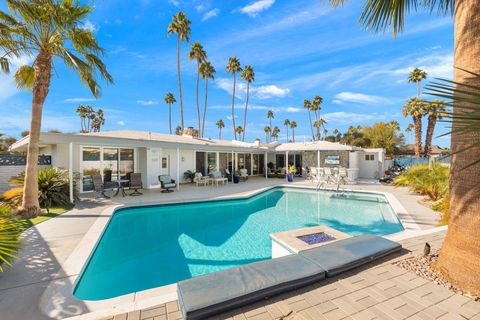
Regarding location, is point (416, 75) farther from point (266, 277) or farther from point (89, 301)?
point (89, 301)

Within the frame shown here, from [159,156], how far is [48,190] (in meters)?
6.57

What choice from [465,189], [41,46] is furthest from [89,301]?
[41,46]

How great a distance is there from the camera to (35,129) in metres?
7.77

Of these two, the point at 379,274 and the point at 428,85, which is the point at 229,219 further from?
the point at 428,85

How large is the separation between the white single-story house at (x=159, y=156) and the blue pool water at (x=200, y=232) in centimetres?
405

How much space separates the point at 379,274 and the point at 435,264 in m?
0.96

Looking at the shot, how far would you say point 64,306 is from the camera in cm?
324

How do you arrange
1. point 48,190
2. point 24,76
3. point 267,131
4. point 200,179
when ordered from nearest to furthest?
point 24,76 → point 48,190 → point 200,179 → point 267,131

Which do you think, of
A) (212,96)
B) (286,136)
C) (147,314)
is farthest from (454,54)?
(286,136)

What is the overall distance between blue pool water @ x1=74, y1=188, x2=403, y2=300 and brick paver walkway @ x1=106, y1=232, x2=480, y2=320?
7.47ft

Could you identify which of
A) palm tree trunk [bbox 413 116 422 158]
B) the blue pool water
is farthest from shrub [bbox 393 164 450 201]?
palm tree trunk [bbox 413 116 422 158]

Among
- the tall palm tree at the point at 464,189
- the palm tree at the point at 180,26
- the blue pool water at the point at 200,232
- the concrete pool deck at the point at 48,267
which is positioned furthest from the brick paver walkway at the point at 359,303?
the palm tree at the point at 180,26

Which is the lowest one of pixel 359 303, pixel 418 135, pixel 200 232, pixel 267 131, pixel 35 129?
pixel 200 232

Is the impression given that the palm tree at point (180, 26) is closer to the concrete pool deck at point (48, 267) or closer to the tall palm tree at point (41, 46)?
the tall palm tree at point (41, 46)
